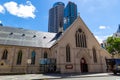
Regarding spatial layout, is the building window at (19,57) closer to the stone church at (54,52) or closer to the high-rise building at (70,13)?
the stone church at (54,52)

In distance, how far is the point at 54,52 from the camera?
36.8 metres

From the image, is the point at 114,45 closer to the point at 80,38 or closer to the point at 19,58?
the point at 80,38

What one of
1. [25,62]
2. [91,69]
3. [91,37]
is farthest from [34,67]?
[91,37]

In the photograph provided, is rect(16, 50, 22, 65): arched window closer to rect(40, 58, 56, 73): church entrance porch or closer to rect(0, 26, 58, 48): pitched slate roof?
rect(0, 26, 58, 48): pitched slate roof

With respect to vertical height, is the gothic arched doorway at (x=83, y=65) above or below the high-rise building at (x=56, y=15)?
below

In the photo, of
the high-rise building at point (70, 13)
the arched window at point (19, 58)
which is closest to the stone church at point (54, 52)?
the arched window at point (19, 58)

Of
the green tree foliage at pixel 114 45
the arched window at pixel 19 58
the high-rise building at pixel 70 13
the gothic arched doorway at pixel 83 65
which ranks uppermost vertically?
the high-rise building at pixel 70 13

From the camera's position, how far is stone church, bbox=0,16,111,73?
33812mm

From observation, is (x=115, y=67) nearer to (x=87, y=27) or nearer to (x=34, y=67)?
(x=87, y=27)

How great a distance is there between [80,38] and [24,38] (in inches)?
687

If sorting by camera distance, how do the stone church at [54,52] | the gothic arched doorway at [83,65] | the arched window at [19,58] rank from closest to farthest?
the stone church at [54,52] < the arched window at [19,58] < the gothic arched doorway at [83,65]

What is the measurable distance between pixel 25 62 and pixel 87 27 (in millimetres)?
21420

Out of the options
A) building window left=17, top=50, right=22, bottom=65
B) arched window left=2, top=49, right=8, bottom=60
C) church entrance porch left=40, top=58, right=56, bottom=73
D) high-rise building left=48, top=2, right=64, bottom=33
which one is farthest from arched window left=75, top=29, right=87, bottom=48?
high-rise building left=48, top=2, right=64, bottom=33

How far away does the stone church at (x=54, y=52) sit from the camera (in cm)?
3381
